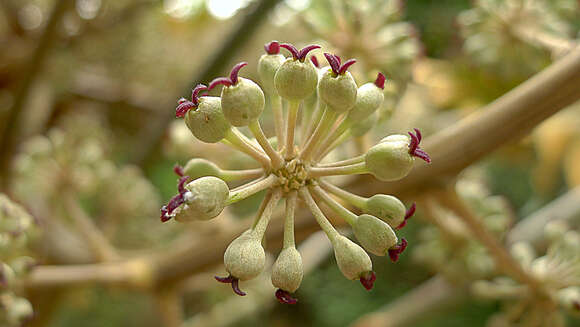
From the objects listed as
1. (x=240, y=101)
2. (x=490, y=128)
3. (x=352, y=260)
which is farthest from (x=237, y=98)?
(x=490, y=128)

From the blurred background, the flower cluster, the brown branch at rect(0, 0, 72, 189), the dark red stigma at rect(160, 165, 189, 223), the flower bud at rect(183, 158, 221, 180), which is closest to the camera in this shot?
the dark red stigma at rect(160, 165, 189, 223)

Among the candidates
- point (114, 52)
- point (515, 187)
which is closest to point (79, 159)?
point (114, 52)

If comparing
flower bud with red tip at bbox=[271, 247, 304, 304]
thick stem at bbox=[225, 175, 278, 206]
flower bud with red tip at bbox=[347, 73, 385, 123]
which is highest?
flower bud with red tip at bbox=[347, 73, 385, 123]

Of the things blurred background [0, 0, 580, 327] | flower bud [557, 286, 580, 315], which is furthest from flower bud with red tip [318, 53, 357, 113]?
flower bud [557, 286, 580, 315]

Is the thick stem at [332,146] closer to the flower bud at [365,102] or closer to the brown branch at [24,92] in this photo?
the flower bud at [365,102]

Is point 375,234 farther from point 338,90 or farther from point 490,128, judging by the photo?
point 490,128

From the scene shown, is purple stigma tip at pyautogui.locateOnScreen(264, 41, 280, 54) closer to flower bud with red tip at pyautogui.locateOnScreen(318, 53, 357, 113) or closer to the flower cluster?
flower bud with red tip at pyautogui.locateOnScreen(318, 53, 357, 113)

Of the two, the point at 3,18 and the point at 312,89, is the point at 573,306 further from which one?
the point at 3,18
